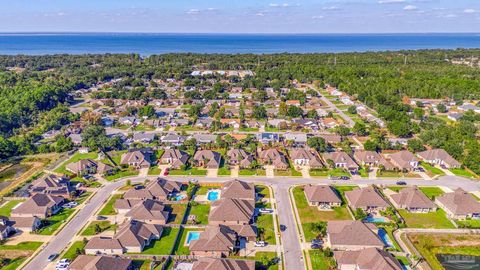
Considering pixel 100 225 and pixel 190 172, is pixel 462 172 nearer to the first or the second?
pixel 190 172

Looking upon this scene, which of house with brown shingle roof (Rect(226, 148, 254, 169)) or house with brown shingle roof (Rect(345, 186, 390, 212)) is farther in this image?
house with brown shingle roof (Rect(226, 148, 254, 169))

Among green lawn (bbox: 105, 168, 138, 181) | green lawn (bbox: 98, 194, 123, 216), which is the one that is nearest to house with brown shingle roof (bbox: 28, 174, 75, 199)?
green lawn (bbox: 105, 168, 138, 181)

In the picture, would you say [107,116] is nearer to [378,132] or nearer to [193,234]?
[193,234]

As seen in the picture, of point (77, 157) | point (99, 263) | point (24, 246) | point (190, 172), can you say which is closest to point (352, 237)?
point (99, 263)

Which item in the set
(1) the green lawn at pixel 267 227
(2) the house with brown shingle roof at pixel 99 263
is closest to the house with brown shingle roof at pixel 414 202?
(1) the green lawn at pixel 267 227

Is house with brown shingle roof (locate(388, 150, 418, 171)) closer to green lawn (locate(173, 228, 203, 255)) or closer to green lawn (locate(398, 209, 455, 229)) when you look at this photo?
green lawn (locate(398, 209, 455, 229))

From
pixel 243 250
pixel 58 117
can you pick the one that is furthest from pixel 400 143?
pixel 58 117

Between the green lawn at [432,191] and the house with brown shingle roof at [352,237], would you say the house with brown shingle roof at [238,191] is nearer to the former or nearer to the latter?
the house with brown shingle roof at [352,237]

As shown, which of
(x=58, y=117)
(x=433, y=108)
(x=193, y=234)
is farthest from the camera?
(x=433, y=108)
